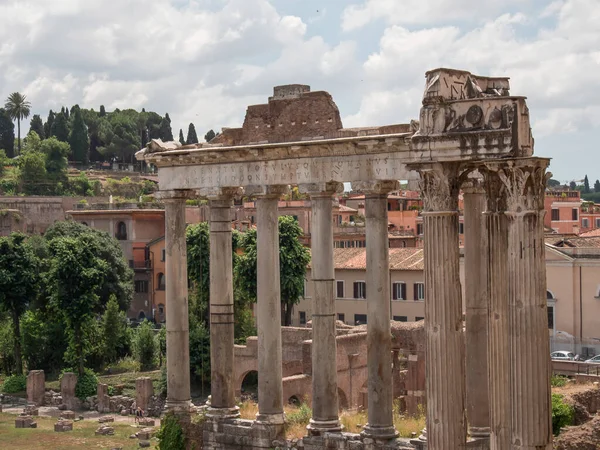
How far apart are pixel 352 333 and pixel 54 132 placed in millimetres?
82216

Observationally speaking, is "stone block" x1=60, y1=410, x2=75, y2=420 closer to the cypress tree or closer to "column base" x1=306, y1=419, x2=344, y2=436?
"column base" x1=306, y1=419, x2=344, y2=436

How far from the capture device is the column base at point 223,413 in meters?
23.2

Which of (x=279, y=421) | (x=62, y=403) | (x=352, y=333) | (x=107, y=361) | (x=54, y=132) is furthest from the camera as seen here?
(x=54, y=132)

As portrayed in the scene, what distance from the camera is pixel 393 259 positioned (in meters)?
50.2

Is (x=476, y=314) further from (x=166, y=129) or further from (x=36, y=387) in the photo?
(x=166, y=129)

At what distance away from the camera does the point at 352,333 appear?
36125 mm

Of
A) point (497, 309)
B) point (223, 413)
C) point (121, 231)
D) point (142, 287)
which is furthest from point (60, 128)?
point (497, 309)

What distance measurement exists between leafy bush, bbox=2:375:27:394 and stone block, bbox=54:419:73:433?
27.1 feet

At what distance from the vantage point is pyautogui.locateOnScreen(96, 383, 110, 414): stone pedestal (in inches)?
1738

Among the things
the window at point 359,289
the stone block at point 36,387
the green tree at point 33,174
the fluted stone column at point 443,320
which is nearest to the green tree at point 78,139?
the green tree at point 33,174

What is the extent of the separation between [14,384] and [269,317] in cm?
2749

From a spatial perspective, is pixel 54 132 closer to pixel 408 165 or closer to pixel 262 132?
pixel 262 132

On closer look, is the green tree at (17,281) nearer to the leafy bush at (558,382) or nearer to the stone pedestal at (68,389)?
the stone pedestal at (68,389)

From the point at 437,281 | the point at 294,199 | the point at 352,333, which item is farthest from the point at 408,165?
the point at 294,199
